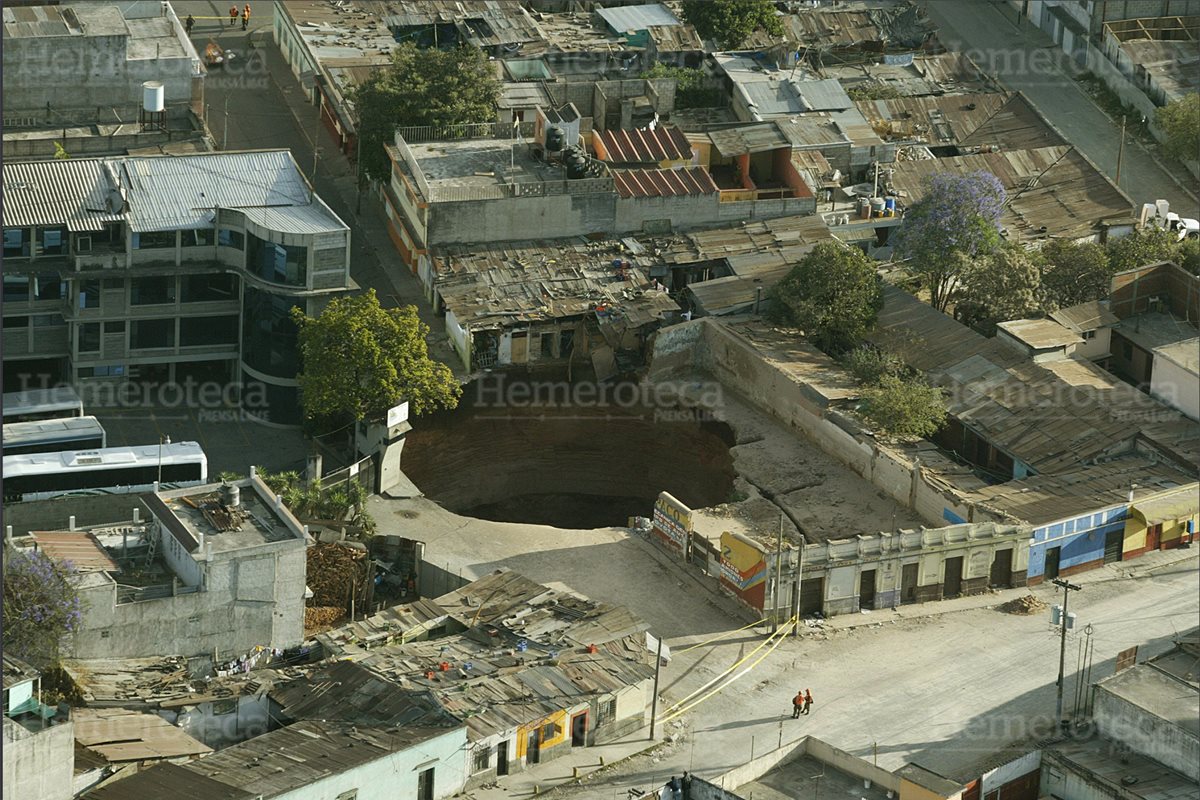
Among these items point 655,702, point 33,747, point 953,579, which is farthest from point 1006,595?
point 33,747

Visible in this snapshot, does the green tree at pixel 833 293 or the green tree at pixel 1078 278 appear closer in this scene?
the green tree at pixel 833 293

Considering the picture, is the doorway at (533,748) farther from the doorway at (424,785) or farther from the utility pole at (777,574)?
the utility pole at (777,574)

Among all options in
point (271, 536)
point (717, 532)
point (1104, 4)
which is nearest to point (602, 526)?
point (717, 532)

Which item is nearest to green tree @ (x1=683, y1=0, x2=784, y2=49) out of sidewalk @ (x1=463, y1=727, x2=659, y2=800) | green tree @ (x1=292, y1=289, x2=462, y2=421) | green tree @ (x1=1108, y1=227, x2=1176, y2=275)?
green tree @ (x1=1108, y1=227, x2=1176, y2=275)

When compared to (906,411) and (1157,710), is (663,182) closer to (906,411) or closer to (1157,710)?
(906,411)

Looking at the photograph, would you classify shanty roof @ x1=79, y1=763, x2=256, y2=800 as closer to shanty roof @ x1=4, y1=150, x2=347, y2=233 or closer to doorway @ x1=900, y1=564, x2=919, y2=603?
doorway @ x1=900, y1=564, x2=919, y2=603

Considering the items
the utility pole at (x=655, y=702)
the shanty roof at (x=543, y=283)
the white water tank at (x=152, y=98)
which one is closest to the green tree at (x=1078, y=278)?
the shanty roof at (x=543, y=283)
